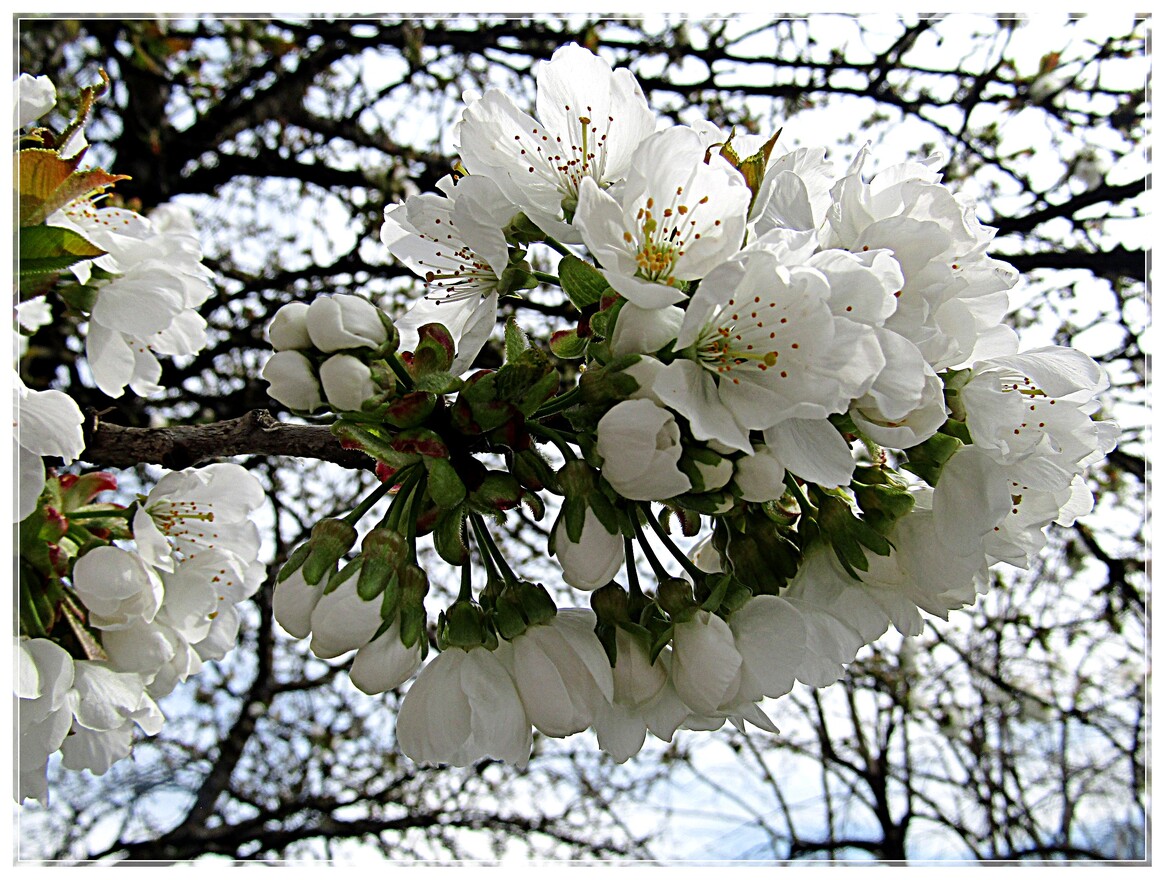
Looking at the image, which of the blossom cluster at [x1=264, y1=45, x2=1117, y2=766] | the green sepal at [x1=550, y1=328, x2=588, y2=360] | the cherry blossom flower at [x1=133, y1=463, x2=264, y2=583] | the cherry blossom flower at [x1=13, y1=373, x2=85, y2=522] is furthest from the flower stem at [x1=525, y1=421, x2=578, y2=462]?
the cherry blossom flower at [x1=133, y1=463, x2=264, y2=583]

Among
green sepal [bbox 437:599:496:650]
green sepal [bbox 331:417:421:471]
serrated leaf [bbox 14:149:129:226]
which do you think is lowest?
green sepal [bbox 437:599:496:650]

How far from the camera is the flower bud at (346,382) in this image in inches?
26.7

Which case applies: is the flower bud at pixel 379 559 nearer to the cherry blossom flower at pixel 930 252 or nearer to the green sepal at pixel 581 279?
the green sepal at pixel 581 279

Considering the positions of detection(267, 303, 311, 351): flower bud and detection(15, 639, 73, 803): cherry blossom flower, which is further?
detection(15, 639, 73, 803): cherry blossom flower

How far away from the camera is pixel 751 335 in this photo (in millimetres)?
710

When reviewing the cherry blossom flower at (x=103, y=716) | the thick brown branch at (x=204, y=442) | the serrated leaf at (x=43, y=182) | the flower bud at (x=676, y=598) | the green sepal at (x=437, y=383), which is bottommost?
the cherry blossom flower at (x=103, y=716)

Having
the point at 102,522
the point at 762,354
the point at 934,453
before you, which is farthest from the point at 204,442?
the point at 934,453

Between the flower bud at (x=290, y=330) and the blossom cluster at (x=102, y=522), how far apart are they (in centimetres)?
28

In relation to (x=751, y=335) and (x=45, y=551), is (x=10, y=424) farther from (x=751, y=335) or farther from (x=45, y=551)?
(x=751, y=335)

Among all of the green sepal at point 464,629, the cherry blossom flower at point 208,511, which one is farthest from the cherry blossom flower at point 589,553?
the cherry blossom flower at point 208,511

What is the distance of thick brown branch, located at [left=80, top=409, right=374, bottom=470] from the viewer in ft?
3.07

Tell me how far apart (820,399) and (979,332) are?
0.23 metres

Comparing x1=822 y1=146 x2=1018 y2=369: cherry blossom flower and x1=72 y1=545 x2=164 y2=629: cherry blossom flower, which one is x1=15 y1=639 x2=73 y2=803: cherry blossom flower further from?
x1=822 y1=146 x2=1018 y2=369: cherry blossom flower

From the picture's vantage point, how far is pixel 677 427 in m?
0.66
